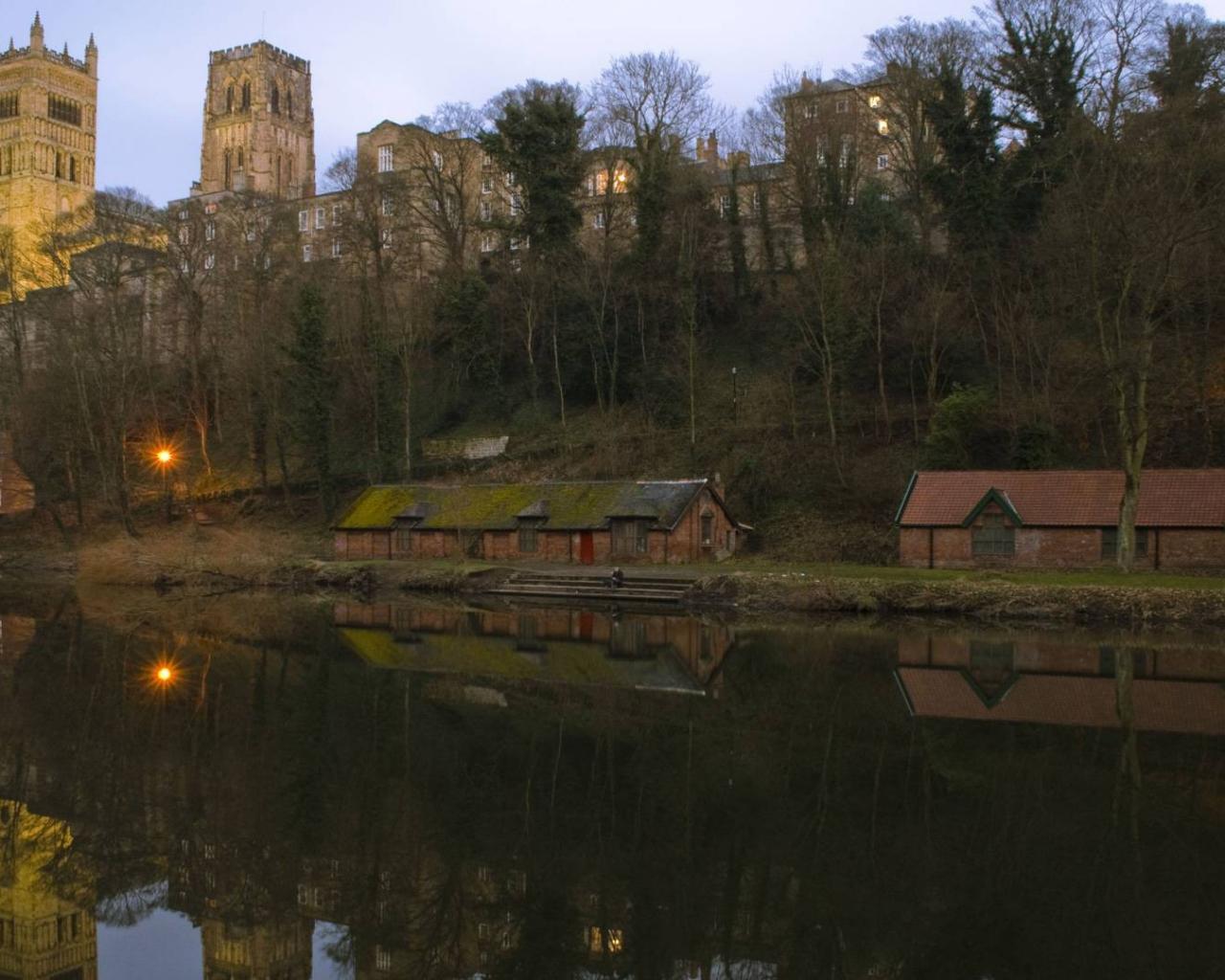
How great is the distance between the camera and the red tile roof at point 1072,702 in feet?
53.0

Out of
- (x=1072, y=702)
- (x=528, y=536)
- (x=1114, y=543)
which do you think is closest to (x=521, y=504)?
(x=528, y=536)

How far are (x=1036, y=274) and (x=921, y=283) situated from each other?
180 inches

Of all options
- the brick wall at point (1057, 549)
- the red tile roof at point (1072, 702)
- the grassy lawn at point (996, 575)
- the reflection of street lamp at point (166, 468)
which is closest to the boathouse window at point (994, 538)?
the brick wall at point (1057, 549)

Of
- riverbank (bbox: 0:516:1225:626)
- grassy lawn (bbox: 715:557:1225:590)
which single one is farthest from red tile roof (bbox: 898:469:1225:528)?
riverbank (bbox: 0:516:1225:626)

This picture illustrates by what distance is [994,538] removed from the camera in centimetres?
3591

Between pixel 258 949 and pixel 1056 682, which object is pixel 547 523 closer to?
pixel 1056 682

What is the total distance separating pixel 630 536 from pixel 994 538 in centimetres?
1255

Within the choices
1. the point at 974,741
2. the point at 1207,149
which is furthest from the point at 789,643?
the point at 1207,149

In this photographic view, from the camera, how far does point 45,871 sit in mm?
10242

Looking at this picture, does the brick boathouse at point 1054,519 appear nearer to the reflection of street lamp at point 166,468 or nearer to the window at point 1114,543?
the window at point 1114,543

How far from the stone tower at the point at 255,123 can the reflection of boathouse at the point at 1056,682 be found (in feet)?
324

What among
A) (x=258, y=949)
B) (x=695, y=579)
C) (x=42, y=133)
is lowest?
(x=258, y=949)

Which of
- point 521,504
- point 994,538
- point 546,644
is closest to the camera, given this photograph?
point 546,644

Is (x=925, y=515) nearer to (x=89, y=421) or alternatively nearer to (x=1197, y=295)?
(x=1197, y=295)
